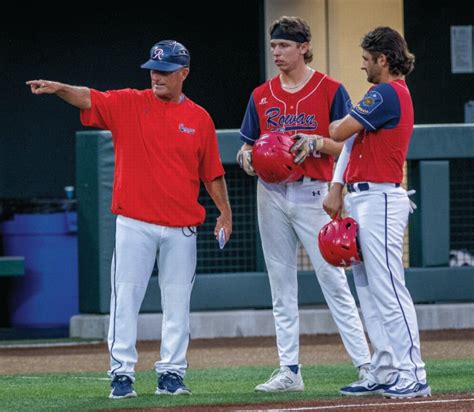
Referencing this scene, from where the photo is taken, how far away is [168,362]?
7.73m

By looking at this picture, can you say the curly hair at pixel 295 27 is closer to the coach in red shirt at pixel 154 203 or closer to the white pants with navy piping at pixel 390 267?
the coach in red shirt at pixel 154 203

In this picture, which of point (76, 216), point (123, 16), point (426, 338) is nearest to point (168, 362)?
point (426, 338)

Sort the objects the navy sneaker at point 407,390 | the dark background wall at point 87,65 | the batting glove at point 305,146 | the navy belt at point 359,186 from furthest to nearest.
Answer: the dark background wall at point 87,65 → the batting glove at point 305,146 → the navy belt at point 359,186 → the navy sneaker at point 407,390

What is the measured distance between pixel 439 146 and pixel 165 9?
427 centimetres

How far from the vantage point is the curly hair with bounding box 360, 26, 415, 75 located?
7.29 meters

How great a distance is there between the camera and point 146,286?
25.5ft

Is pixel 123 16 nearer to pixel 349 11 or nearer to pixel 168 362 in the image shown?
pixel 349 11

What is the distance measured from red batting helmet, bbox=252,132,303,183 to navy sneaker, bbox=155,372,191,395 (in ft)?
3.99

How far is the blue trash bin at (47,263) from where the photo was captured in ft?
44.1

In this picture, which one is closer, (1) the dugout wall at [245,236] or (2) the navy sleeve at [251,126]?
(2) the navy sleeve at [251,126]

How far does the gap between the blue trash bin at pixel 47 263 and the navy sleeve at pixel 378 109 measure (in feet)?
21.4

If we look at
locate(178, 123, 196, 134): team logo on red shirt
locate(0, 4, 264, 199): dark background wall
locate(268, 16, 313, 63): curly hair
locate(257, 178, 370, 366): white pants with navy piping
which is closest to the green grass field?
locate(257, 178, 370, 366): white pants with navy piping

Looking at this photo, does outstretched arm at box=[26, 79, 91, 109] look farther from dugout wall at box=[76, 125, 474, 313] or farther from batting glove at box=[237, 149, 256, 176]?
dugout wall at box=[76, 125, 474, 313]

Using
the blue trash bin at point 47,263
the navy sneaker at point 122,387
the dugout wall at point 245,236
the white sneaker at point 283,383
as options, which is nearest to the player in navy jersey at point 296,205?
the white sneaker at point 283,383
